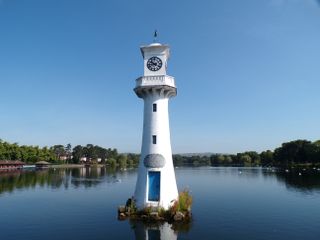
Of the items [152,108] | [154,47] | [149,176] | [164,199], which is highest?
[154,47]

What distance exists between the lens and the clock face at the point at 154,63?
3316 cm

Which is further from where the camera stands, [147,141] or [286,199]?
[286,199]

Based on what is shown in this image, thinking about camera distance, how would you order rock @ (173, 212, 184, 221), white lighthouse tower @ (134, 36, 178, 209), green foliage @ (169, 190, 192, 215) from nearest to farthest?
rock @ (173, 212, 184, 221) → green foliage @ (169, 190, 192, 215) → white lighthouse tower @ (134, 36, 178, 209)

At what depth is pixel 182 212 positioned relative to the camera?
32.5 meters

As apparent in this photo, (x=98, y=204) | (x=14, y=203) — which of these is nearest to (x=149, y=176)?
(x=98, y=204)

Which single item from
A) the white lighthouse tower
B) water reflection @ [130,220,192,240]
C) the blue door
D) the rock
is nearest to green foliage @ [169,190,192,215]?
the rock

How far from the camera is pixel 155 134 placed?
3266 cm

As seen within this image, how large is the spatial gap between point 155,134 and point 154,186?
17.1ft

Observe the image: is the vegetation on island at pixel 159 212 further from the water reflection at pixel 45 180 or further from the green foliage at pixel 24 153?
the green foliage at pixel 24 153

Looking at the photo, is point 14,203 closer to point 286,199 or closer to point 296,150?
point 286,199

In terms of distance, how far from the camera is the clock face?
3316 centimetres

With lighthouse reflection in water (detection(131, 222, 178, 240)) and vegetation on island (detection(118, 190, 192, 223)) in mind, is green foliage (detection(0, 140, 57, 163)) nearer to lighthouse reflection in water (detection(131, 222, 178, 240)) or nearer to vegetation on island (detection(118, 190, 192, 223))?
vegetation on island (detection(118, 190, 192, 223))

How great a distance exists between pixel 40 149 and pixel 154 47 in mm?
154964

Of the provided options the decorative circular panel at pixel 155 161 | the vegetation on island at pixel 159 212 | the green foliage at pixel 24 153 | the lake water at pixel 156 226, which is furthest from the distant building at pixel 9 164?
the decorative circular panel at pixel 155 161
